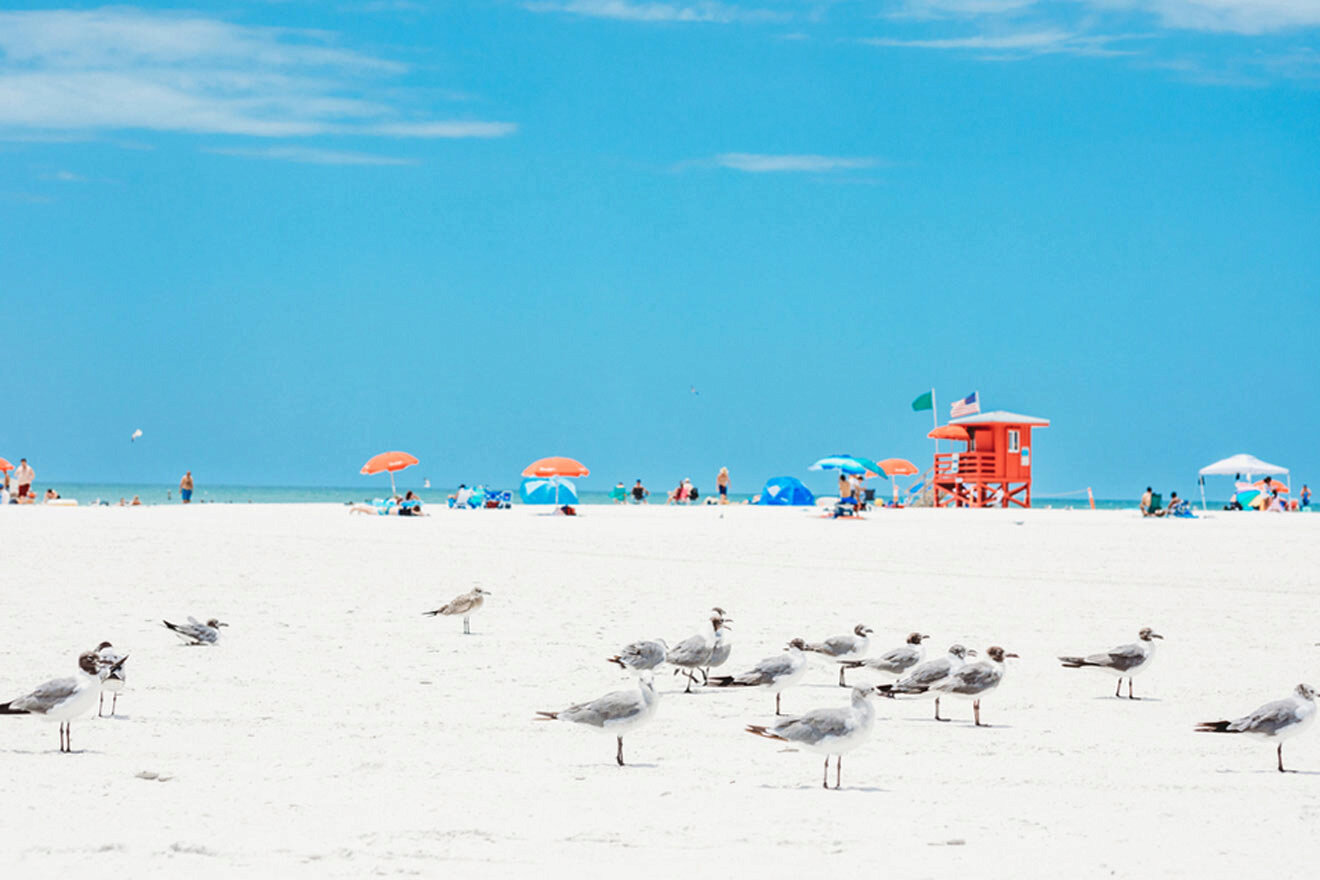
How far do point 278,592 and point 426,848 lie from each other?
11.2m

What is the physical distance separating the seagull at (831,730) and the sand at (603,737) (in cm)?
27

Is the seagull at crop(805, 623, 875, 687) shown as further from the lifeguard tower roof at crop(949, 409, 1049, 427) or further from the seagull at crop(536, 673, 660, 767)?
the lifeguard tower roof at crop(949, 409, 1049, 427)

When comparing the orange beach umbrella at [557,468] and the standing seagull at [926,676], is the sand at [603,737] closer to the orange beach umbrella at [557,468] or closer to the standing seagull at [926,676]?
the standing seagull at [926,676]

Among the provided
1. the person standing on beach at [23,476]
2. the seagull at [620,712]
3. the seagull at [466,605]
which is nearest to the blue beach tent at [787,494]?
the person standing on beach at [23,476]

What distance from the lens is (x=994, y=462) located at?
158 ft

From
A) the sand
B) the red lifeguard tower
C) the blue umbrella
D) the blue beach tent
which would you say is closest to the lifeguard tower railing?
the red lifeguard tower

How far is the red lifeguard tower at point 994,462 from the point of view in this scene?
48250mm

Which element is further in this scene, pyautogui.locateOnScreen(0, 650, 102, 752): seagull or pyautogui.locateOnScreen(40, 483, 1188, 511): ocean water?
pyautogui.locateOnScreen(40, 483, 1188, 511): ocean water

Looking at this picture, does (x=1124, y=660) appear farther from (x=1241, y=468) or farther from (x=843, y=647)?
(x=1241, y=468)

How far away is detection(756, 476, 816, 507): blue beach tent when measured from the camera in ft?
183

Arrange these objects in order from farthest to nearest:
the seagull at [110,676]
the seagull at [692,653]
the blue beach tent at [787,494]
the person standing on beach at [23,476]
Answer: the blue beach tent at [787,494] → the person standing on beach at [23,476] → the seagull at [692,653] → the seagull at [110,676]

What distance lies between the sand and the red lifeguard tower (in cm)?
2742

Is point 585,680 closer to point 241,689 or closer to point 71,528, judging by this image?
point 241,689

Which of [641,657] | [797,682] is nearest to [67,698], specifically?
[641,657]
